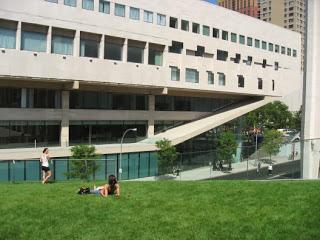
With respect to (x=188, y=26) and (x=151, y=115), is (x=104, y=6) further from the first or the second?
(x=188, y=26)

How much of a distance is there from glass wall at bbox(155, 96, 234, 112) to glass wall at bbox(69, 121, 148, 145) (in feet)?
12.8

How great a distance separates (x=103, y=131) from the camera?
173 ft

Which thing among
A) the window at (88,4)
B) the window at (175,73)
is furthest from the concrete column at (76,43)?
the window at (175,73)

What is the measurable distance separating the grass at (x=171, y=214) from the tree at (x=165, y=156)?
31.1 m

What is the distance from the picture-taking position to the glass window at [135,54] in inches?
2064

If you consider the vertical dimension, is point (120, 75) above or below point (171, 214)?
above

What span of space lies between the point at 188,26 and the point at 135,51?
39.7 ft

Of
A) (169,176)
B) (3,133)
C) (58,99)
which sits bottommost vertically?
(169,176)

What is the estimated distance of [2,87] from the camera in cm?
4397

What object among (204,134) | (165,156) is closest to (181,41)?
(204,134)

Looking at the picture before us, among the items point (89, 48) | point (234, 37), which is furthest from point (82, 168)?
point (234, 37)

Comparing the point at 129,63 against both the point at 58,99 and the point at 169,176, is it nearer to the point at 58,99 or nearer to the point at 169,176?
the point at 58,99

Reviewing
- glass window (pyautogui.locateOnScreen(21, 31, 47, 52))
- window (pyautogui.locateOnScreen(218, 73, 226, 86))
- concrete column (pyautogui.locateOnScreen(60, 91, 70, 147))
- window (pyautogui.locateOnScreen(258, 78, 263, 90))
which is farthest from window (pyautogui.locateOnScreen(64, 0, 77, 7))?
window (pyautogui.locateOnScreen(258, 78, 263, 90))

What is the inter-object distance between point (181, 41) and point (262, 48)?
20.1 metres
